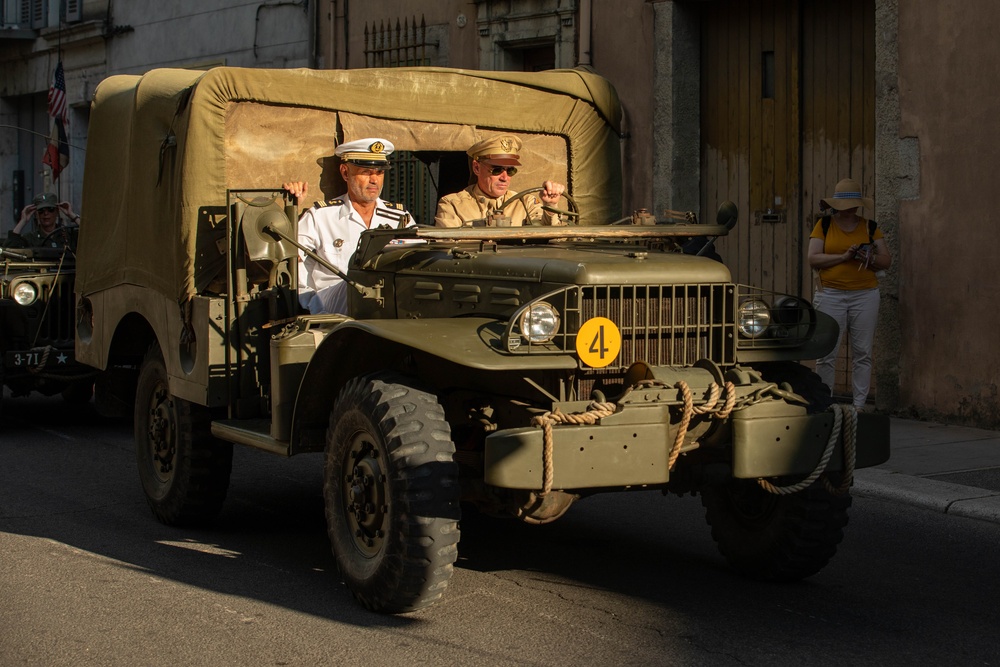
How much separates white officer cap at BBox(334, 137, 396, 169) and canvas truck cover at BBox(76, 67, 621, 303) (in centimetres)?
22

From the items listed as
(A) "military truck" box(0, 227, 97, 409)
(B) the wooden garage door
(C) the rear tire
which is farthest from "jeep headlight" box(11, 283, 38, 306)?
(B) the wooden garage door

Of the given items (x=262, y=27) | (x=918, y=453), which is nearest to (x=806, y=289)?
(x=918, y=453)

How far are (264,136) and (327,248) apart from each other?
671 mm

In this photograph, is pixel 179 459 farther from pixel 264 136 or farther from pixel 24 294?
pixel 24 294

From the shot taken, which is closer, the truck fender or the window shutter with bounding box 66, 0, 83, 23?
the truck fender

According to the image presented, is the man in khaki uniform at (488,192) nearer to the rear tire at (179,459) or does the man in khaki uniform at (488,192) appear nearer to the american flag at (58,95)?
the rear tire at (179,459)

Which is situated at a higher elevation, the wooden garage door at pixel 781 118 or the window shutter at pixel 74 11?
the window shutter at pixel 74 11

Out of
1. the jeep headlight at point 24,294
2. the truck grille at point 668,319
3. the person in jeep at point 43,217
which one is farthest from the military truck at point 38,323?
the truck grille at point 668,319

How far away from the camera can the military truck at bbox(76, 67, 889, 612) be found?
5.35 metres

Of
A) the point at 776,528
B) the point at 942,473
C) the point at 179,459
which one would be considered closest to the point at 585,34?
the point at 942,473

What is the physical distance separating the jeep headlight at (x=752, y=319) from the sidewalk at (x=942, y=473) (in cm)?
247

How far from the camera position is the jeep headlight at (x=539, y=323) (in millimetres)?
5348

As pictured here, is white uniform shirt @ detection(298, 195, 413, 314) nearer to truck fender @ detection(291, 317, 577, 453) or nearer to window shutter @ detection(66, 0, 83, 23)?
truck fender @ detection(291, 317, 577, 453)

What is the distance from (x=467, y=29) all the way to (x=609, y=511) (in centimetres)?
957
